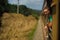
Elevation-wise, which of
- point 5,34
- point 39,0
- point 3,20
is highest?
point 39,0

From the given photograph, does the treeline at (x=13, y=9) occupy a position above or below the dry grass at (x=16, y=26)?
above

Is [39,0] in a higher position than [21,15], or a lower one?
higher

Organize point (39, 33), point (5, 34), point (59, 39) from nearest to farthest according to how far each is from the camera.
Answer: point (59, 39)
point (39, 33)
point (5, 34)

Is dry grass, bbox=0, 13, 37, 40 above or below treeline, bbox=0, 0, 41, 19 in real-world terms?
below

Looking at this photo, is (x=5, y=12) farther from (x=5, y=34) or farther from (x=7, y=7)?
(x=5, y=34)

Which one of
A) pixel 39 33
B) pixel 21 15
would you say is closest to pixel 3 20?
pixel 21 15

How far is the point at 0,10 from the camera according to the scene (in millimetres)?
946

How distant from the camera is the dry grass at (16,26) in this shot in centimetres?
93

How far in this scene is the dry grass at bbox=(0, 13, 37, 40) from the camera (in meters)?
0.93

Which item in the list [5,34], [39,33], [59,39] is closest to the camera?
[59,39]

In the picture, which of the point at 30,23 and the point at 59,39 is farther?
the point at 30,23

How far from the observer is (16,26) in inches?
37.4

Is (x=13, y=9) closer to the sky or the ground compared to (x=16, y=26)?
closer to the sky

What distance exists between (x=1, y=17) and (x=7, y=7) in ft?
0.29
